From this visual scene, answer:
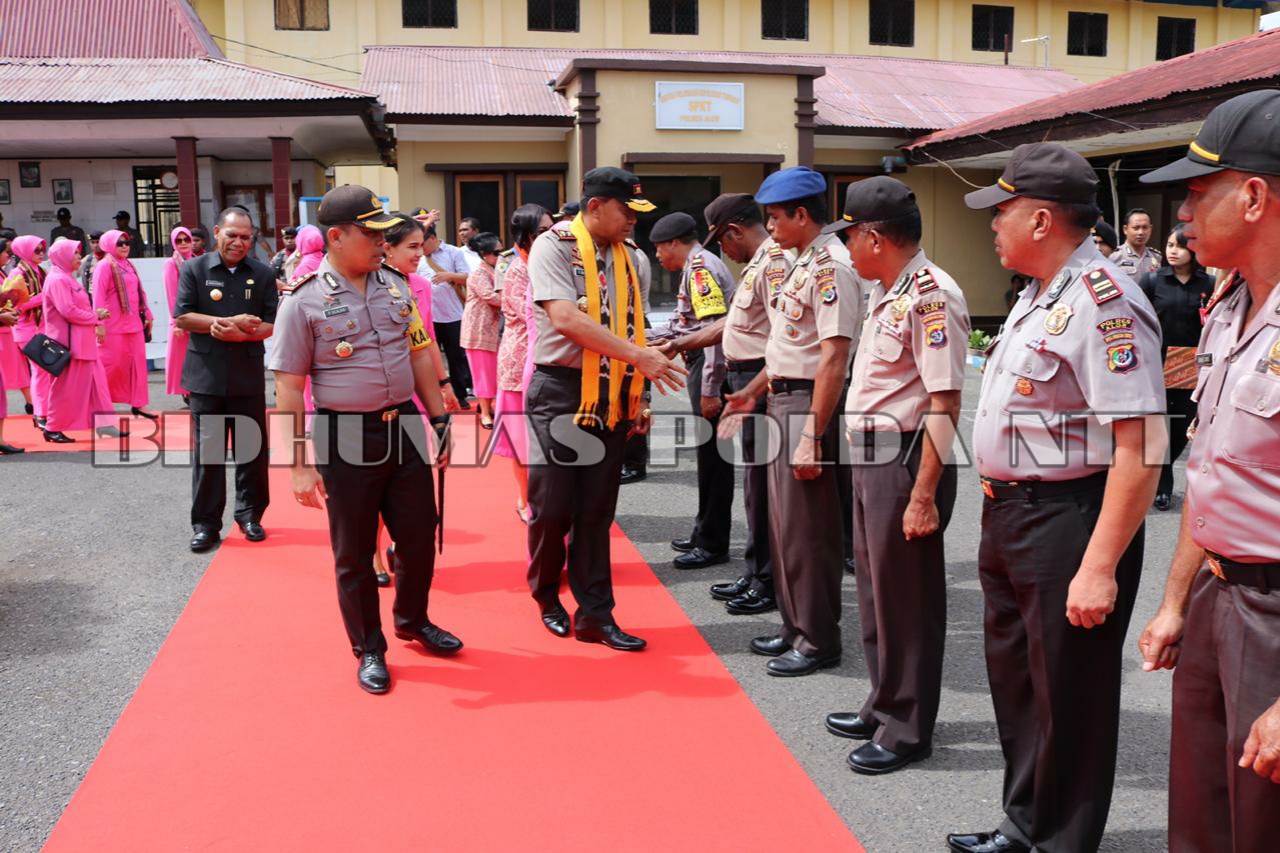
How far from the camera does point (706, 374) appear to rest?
591 cm

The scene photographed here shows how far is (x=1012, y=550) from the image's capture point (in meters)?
2.78

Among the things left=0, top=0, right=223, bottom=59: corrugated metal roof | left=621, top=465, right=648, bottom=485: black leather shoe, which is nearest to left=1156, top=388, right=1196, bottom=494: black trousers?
left=621, top=465, right=648, bottom=485: black leather shoe

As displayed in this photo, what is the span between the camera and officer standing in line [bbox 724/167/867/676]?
4117mm

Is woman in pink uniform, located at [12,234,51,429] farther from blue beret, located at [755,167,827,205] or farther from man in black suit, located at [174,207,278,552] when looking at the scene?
blue beret, located at [755,167,827,205]

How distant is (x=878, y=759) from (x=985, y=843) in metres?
0.57

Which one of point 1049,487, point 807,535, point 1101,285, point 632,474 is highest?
point 1101,285

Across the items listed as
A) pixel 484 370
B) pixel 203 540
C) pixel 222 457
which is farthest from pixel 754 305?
pixel 484 370

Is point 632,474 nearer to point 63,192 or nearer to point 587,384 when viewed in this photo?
point 587,384

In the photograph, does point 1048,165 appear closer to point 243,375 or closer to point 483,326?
point 243,375

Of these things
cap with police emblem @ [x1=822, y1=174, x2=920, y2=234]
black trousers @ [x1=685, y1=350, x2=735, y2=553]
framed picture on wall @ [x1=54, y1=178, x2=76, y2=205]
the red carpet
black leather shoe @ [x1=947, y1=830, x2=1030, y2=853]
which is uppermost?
framed picture on wall @ [x1=54, y1=178, x2=76, y2=205]

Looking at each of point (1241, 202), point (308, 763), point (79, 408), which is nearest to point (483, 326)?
point (79, 408)

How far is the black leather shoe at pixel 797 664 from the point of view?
4.32 m

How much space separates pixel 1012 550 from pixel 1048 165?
3.18ft

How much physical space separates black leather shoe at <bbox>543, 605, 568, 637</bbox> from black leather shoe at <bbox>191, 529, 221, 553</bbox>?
241 centimetres
